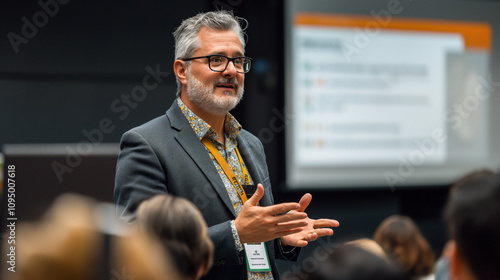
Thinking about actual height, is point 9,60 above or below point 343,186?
above

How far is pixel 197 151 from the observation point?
6.89 feet

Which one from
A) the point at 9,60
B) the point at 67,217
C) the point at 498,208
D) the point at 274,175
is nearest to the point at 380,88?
the point at 274,175

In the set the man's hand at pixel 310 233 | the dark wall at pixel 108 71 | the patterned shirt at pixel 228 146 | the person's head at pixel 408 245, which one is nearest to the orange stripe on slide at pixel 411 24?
the dark wall at pixel 108 71

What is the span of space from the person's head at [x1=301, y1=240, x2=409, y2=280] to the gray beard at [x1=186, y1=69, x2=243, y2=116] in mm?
1352

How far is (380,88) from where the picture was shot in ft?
19.6

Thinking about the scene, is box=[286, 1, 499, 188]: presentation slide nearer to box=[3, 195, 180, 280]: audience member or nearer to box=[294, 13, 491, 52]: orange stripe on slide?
box=[294, 13, 491, 52]: orange stripe on slide

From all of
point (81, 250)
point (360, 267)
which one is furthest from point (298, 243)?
point (81, 250)

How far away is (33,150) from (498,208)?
1918 mm

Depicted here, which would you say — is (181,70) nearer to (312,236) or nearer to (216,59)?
(216,59)

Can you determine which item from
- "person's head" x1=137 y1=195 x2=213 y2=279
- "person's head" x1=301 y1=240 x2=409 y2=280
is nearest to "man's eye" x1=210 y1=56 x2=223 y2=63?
"person's head" x1=137 y1=195 x2=213 y2=279

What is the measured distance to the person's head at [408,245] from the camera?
3.27 m

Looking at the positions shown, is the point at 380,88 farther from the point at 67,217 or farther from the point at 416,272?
the point at 67,217

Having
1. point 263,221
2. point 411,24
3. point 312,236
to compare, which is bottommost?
point 312,236

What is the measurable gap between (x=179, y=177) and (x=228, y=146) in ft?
0.98
